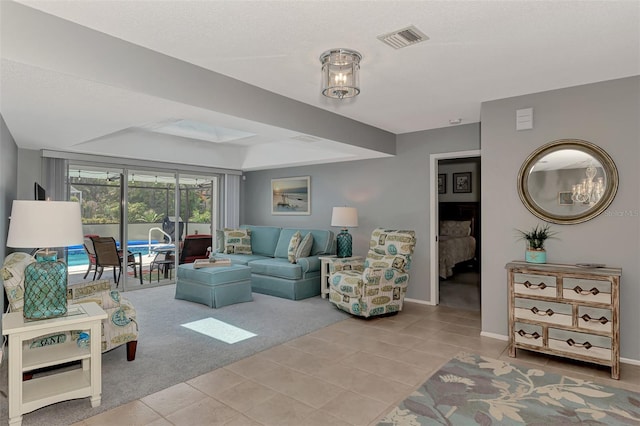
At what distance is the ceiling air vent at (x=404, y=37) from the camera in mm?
2316

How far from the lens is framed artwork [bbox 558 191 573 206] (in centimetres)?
338

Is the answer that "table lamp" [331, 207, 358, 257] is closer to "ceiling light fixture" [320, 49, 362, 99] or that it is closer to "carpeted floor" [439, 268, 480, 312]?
"carpeted floor" [439, 268, 480, 312]

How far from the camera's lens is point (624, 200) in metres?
3.16

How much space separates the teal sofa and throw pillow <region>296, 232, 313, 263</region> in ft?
0.31

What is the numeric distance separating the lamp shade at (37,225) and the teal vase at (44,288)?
8.6 inches

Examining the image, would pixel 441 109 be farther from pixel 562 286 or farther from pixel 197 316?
pixel 197 316

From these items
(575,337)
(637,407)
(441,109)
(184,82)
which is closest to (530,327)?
(575,337)

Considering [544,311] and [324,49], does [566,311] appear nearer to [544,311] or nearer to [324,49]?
[544,311]

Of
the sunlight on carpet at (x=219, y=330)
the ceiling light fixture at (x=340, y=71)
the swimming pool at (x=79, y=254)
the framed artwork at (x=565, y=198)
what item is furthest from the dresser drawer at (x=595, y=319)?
the swimming pool at (x=79, y=254)

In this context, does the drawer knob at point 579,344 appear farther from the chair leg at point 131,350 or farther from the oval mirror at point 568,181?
the chair leg at point 131,350

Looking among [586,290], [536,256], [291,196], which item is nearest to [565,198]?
[536,256]

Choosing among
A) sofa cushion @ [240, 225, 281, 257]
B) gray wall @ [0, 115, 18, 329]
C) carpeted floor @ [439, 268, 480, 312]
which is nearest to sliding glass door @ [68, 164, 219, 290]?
sofa cushion @ [240, 225, 281, 257]


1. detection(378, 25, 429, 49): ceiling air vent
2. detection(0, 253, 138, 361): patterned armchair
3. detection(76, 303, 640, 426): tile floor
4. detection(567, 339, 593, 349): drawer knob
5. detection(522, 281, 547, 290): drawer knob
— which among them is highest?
detection(378, 25, 429, 49): ceiling air vent

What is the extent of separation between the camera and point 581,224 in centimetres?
333
